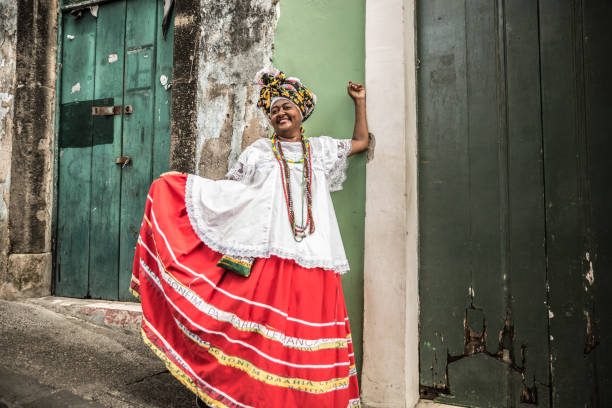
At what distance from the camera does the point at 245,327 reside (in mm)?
1821

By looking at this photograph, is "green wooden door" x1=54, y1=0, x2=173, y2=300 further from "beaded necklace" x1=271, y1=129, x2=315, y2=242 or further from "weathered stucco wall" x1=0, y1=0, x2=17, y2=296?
"beaded necklace" x1=271, y1=129, x2=315, y2=242

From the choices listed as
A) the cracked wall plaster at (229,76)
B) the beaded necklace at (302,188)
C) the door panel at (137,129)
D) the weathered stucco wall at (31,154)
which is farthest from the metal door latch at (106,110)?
the beaded necklace at (302,188)

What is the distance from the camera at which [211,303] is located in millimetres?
1867

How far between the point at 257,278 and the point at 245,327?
0.25m

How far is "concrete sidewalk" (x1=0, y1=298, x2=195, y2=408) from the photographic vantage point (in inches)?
80.6

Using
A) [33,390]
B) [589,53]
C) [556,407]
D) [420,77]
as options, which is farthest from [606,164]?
[33,390]

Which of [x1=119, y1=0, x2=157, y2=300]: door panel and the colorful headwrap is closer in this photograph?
the colorful headwrap

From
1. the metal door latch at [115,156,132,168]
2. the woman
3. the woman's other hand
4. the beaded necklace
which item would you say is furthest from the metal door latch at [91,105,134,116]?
the woman's other hand

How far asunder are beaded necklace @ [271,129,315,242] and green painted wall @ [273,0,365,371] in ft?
1.19

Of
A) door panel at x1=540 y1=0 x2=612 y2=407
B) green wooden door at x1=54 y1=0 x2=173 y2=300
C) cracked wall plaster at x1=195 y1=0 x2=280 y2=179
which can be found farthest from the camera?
green wooden door at x1=54 y1=0 x2=173 y2=300

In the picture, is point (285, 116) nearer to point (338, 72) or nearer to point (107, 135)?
point (338, 72)

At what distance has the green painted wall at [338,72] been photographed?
2.28 meters

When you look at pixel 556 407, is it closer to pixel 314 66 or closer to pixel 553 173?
pixel 553 173

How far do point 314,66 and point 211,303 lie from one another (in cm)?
164
